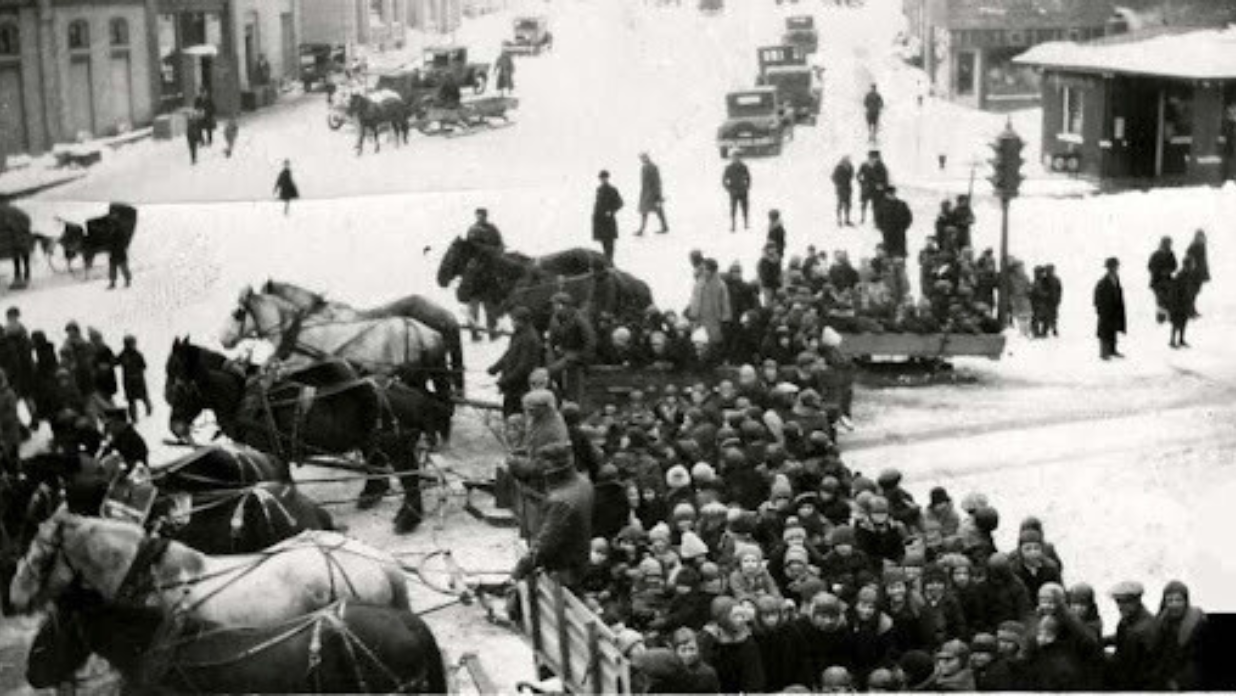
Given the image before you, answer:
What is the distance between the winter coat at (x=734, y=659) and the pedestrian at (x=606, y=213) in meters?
2.73

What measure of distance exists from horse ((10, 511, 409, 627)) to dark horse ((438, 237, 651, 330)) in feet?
9.22

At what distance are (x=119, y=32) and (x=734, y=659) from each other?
11.8 ft

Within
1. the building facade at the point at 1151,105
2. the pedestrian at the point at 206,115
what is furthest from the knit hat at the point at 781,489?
the pedestrian at the point at 206,115

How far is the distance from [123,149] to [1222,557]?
4562 millimetres

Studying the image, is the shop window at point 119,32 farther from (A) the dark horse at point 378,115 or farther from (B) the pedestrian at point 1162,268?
(B) the pedestrian at point 1162,268

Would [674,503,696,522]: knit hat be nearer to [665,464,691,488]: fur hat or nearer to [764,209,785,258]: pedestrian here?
[665,464,691,488]: fur hat

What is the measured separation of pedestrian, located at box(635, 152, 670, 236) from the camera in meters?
7.84

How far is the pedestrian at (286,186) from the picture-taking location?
753 cm

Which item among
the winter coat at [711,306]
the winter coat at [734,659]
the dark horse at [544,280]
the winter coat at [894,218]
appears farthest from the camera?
the winter coat at [711,306]

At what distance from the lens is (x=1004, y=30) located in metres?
7.35

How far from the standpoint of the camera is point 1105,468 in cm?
786

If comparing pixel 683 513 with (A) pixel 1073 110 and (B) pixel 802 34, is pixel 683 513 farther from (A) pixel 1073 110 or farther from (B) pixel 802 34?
(A) pixel 1073 110

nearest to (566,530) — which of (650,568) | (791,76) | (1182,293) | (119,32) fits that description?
(650,568)

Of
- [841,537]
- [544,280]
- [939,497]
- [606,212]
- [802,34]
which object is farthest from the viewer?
[544,280]
